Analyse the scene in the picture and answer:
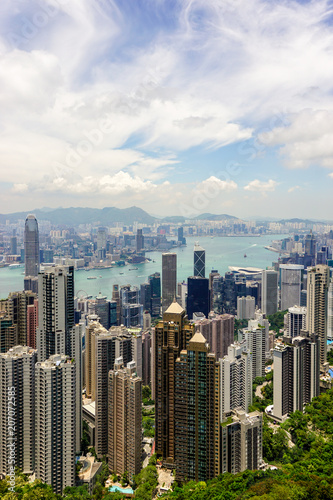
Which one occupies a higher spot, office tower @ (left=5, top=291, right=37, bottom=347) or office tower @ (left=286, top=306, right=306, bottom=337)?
office tower @ (left=5, top=291, right=37, bottom=347)

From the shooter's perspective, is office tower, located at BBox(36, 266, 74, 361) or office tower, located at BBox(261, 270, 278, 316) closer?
office tower, located at BBox(36, 266, 74, 361)

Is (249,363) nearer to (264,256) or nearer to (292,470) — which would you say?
(292,470)

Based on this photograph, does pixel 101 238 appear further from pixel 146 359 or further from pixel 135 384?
pixel 135 384

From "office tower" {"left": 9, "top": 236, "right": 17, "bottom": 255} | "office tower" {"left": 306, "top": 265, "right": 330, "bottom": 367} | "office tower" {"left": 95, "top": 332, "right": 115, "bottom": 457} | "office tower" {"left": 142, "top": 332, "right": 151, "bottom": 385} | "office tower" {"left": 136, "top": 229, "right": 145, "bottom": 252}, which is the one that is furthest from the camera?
"office tower" {"left": 136, "top": 229, "right": 145, "bottom": 252}

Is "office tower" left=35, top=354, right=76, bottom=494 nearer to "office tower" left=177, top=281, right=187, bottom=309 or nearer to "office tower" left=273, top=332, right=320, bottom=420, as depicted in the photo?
"office tower" left=273, top=332, right=320, bottom=420

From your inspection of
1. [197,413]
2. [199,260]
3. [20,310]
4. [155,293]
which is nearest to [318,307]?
[197,413]

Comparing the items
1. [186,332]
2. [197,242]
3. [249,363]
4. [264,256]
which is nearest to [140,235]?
[197,242]

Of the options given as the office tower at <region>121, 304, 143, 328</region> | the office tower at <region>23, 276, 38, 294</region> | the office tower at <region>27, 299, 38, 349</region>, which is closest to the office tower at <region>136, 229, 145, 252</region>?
the office tower at <region>23, 276, 38, 294</region>
